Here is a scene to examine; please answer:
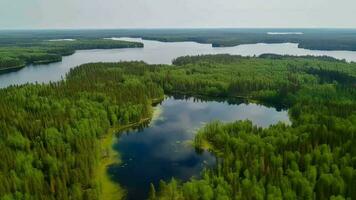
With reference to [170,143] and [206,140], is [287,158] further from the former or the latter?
[170,143]

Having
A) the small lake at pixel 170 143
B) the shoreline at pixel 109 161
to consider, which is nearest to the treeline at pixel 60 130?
the shoreline at pixel 109 161

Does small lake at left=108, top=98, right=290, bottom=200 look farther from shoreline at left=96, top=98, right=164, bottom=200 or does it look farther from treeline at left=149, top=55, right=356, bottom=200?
treeline at left=149, top=55, right=356, bottom=200

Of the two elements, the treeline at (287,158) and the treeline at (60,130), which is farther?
the treeline at (60,130)

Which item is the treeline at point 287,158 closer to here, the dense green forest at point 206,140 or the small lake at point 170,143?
the dense green forest at point 206,140

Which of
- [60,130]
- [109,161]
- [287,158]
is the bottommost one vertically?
[109,161]

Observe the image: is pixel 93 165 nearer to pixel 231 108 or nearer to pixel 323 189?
pixel 323 189

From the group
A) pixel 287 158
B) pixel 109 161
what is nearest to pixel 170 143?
pixel 109 161

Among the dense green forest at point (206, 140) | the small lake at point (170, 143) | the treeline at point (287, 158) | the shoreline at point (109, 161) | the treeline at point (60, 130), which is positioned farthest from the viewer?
the small lake at point (170, 143)
